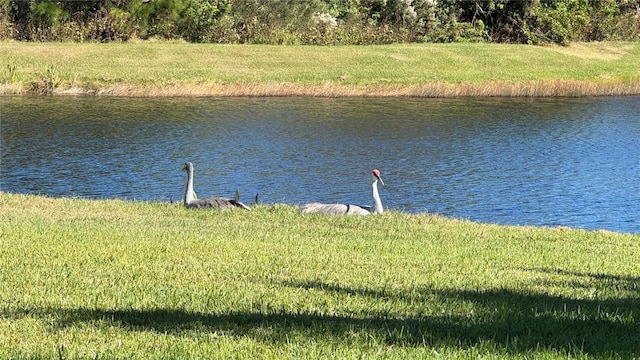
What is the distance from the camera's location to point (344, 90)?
54.4m

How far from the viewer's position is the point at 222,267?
36.3ft

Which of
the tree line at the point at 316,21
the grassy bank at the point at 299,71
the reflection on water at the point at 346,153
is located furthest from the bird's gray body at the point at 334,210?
the tree line at the point at 316,21

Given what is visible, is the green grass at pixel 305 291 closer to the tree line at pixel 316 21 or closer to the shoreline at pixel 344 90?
the shoreline at pixel 344 90

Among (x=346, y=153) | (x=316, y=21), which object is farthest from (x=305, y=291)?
(x=316, y=21)

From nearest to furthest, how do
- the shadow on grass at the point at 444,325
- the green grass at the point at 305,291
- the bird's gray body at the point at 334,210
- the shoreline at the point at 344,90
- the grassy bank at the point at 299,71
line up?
the green grass at the point at 305,291
the shadow on grass at the point at 444,325
the bird's gray body at the point at 334,210
the shoreline at the point at 344,90
the grassy bank at the point at 299,71

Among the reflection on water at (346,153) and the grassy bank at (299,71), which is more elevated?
the reflection on water at (346,153)

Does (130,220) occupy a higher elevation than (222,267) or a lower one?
lower

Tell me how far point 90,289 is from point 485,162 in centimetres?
2450

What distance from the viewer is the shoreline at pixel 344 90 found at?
51484 millimetres

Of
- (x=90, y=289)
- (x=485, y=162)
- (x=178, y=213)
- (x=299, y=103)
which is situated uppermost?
(x=90, y=289)

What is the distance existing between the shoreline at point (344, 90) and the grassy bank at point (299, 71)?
6 centimetres

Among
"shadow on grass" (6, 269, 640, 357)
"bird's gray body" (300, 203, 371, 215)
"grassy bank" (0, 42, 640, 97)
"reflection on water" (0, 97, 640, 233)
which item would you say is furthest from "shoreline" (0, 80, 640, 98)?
"shadow on grass" (6, 269, 640, 357)

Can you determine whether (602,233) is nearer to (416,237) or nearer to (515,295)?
(416,237)

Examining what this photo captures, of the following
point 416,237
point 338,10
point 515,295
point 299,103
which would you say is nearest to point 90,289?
point 515,295
